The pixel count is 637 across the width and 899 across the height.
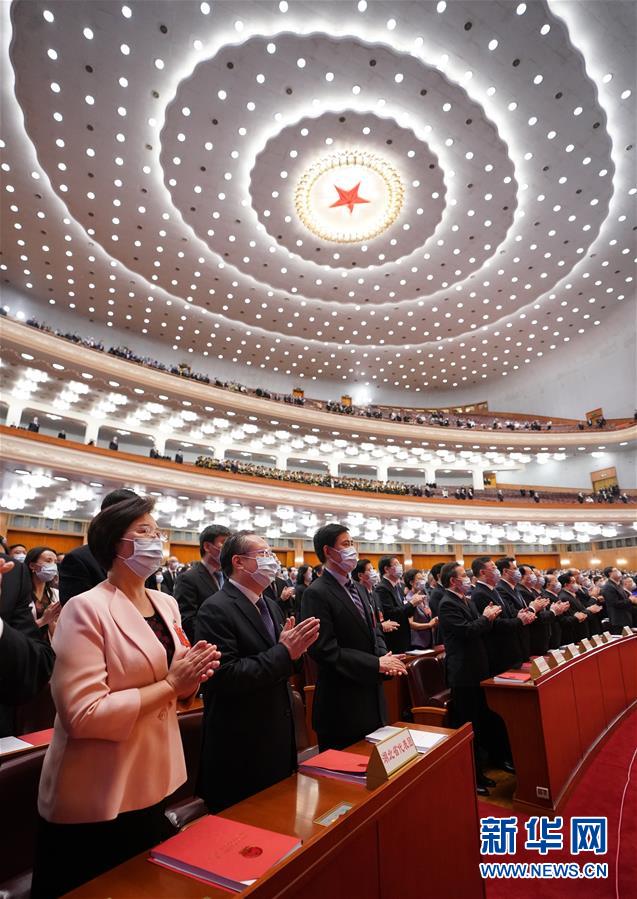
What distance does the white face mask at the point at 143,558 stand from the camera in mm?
1443

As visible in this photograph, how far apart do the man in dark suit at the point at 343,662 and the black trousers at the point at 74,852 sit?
1.08 m

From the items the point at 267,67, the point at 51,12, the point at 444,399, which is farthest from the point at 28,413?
the point at 444,399

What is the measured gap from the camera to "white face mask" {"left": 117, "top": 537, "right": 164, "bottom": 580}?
1443 millimetres

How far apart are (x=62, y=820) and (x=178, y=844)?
273 mm

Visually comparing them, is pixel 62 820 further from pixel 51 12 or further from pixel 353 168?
pixel 353 168

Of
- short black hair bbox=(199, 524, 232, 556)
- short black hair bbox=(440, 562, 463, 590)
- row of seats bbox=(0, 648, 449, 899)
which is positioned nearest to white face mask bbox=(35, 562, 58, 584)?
short black hair bbox=(199, 524, 232, 556)

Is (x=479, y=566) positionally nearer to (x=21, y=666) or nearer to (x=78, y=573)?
(x=78, y=573)

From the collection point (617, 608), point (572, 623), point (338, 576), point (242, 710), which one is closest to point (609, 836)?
point (338, 576)

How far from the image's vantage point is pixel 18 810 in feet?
4.91

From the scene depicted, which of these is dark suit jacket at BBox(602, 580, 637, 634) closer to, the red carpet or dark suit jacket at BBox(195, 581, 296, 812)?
the red carpet

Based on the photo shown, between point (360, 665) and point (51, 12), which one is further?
point (51, 12)

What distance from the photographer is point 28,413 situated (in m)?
16.9

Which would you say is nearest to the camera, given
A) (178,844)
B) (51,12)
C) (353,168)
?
(178,844)

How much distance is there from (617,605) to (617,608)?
41 mm
